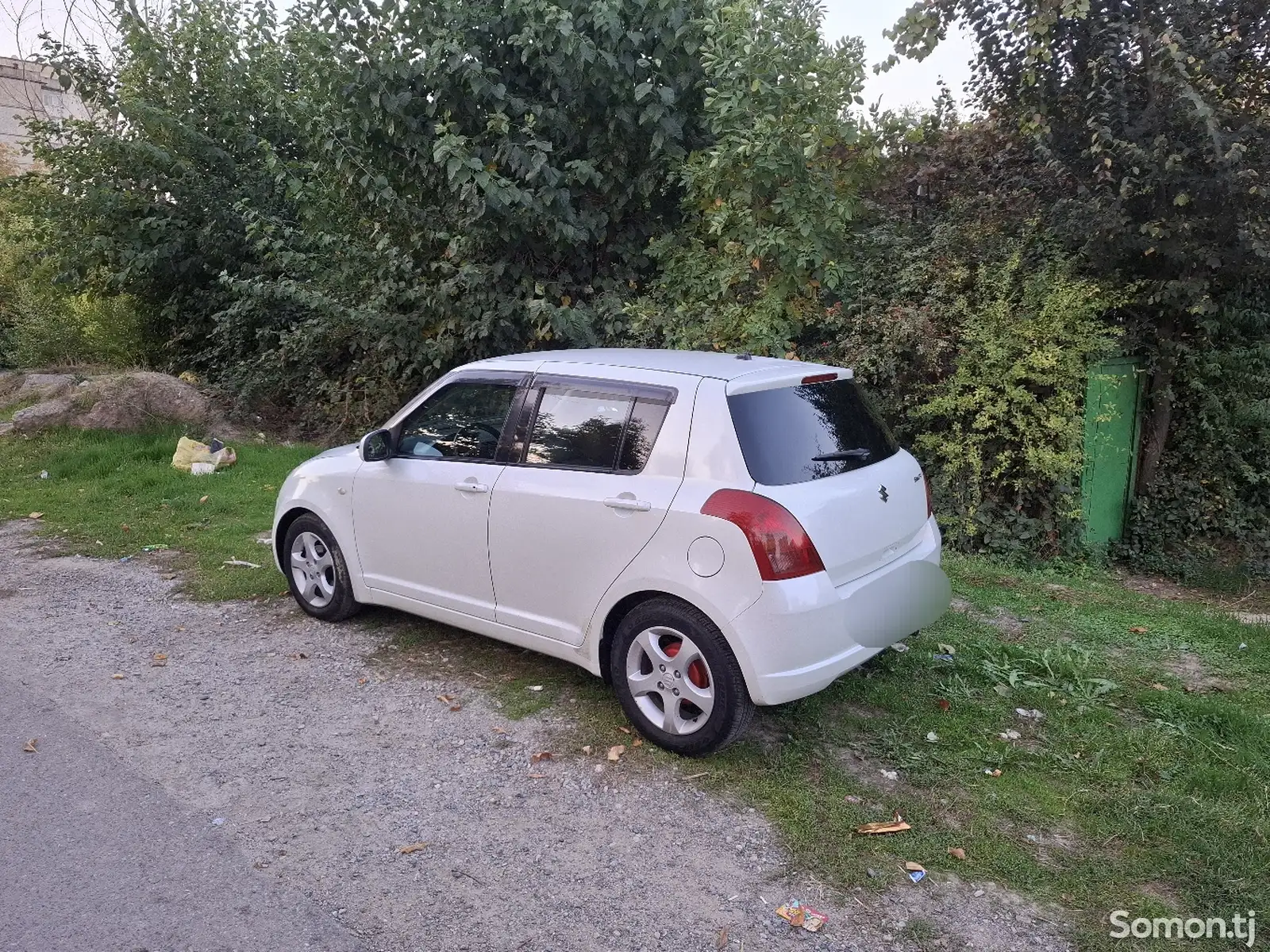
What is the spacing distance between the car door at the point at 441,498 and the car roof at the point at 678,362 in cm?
20

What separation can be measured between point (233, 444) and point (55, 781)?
26.7 ft

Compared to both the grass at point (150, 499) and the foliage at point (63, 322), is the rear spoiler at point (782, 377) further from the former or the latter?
the foliage at point (63, 322)

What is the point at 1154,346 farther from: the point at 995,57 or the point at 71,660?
the point at 71,660

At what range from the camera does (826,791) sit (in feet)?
11.9

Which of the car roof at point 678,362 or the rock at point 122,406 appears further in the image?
the rock at point 122,406

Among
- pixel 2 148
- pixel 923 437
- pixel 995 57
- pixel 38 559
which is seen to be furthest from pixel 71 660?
pixel 2 148

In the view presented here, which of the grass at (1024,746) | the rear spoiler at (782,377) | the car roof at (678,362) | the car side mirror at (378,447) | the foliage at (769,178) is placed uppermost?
the foliage at (769,178)

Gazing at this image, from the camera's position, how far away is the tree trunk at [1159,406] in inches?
298

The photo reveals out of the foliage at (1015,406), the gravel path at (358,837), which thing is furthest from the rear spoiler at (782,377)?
the foliage at (1015,406)

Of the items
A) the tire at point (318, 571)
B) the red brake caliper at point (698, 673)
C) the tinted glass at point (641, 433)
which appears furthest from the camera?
the tire at point (318, 571)

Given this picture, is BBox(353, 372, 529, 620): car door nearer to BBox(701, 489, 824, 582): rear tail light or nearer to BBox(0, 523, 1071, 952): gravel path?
BBox(0, 523, 1071, 952): gravel path

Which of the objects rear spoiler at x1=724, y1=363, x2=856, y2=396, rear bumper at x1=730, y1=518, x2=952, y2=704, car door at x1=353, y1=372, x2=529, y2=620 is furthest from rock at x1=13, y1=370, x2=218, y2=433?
rear bumper at x1=730, y1=518, x2=952, y2=704

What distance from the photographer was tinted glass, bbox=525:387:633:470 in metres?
4.13

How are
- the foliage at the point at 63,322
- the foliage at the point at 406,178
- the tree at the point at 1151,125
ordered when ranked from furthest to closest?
the foliage at the point at 63,322 → the foliage at the point at 406,178 → the tree at the point at 1151,125
